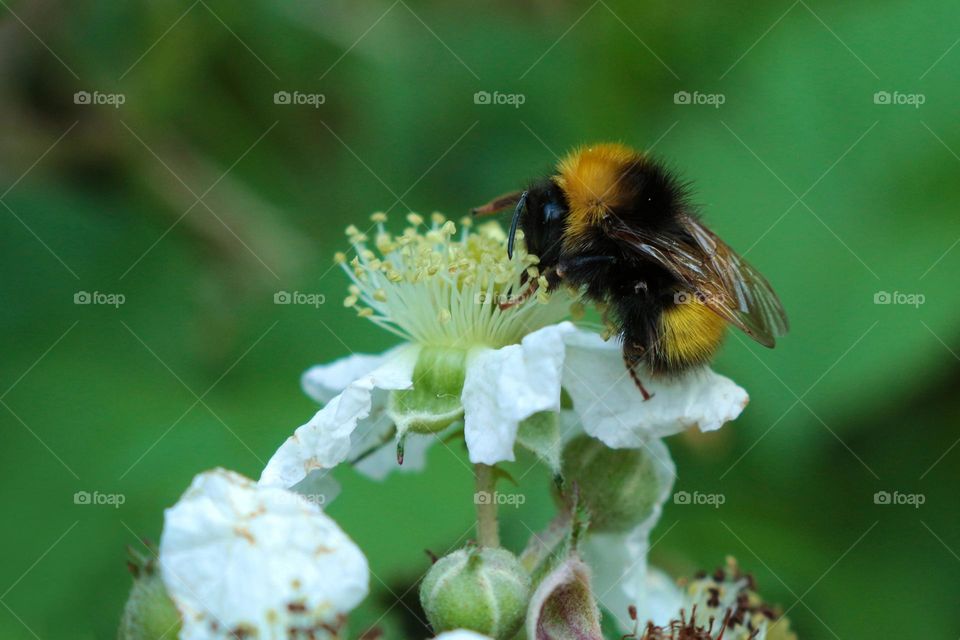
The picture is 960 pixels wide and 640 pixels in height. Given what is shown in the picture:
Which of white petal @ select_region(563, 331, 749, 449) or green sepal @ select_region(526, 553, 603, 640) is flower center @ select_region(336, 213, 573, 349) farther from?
green sepal @ select_region(526, 553, 603, 640)

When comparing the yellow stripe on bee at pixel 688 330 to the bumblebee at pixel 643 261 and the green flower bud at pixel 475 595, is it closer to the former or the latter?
the bumblebee at pixel 643 261

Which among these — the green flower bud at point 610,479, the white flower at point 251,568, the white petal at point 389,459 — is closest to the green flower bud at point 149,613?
the white flower at point 251,568

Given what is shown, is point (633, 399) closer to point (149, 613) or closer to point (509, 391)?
point (509, 391)

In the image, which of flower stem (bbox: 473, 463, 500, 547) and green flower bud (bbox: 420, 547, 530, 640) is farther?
flower stem (bbox: 473, 463, 500, 547)

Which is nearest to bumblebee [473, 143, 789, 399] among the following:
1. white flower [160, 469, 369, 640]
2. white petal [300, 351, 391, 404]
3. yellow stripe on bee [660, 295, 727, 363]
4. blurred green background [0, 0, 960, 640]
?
yellow stripe on bee [660, 295, 727, 363]

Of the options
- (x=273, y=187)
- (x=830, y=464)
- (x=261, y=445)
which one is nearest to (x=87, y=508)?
(x=261, y=445)

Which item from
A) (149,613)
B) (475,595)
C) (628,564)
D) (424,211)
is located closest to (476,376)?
(475,595)

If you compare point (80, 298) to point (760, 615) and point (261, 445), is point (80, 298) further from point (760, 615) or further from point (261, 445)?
point (760, 615)
